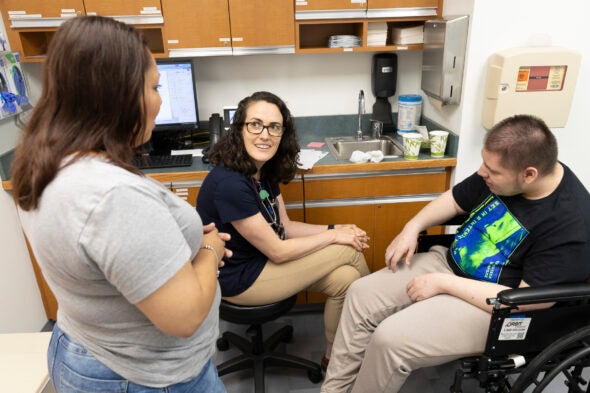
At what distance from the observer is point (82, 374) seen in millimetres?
867

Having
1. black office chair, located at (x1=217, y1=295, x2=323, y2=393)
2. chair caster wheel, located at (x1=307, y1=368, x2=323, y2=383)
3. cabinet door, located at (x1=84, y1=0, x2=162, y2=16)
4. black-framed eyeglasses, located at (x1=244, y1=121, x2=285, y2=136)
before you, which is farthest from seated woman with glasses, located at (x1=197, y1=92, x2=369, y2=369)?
cabinet door, located at (x1=84, y1=0, x2=162, y2=16)

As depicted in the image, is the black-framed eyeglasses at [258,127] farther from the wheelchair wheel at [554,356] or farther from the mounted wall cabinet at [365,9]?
the wheelchair wheel at [554,356]

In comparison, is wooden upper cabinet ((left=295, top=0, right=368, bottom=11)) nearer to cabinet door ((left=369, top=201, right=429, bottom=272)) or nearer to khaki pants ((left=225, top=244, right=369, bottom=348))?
cabinet door ((left=369, top=201, right=429, bottom=272))

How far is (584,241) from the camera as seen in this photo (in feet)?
4.07

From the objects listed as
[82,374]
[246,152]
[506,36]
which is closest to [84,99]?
[82,374]

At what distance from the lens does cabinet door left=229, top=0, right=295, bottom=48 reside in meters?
2.14

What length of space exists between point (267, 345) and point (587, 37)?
2061 millimetres

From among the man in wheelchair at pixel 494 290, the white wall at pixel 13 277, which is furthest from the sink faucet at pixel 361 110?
the white wall at pixel 13 277

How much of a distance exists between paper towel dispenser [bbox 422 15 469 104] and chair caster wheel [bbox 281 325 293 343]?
1.38 m

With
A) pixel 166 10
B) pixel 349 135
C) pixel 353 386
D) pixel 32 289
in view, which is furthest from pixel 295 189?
pixel 32 289

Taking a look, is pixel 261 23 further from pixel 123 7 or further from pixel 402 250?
pixel 402 250

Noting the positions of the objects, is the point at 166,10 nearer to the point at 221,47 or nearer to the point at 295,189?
the point at 221,47

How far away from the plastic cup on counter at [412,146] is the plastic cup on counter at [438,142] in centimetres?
7

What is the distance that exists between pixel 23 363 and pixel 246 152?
1.00 meters
